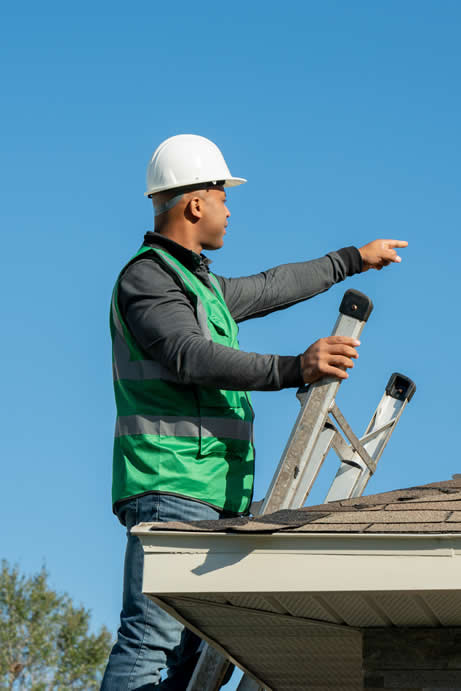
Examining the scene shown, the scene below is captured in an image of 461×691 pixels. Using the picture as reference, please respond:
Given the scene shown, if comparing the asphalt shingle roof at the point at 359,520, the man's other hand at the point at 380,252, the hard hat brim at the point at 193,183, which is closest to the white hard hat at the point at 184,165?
the hard hat brim at the point at 193,183

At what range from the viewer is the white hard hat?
16.3ft

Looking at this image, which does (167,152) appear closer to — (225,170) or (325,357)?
(225,170)

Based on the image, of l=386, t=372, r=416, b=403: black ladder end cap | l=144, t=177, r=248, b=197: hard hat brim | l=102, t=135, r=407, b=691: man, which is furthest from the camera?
l=386, t=372, r=416, b=403: black ladder end cap

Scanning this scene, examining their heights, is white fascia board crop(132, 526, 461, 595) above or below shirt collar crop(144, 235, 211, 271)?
below

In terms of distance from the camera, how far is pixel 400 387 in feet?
18.0

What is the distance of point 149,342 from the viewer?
4.41 metres

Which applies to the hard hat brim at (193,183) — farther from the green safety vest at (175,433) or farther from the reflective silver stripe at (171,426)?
the reflective silver stripe at (171,426)

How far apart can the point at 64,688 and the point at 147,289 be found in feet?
126

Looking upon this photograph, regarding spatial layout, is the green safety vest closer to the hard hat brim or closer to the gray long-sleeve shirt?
the gray long-sleeve shirt

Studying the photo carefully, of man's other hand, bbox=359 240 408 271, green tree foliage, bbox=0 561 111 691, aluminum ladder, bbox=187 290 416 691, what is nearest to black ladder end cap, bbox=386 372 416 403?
man's other hand, bbox=359 240 408 271

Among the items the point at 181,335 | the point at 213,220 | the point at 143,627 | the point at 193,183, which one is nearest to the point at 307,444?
the point at 181,335

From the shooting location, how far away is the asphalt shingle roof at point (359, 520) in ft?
12.6

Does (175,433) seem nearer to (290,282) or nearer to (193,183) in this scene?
(193,183)

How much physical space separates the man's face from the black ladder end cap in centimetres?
113
